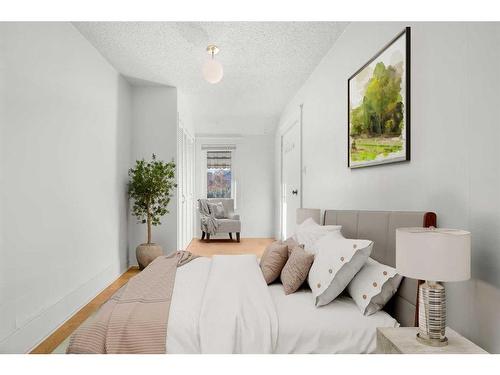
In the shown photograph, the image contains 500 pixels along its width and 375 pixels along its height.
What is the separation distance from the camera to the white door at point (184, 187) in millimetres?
5612

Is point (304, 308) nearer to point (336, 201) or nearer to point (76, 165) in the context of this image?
point (336, 201)

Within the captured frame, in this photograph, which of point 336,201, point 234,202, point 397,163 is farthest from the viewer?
point 234,202

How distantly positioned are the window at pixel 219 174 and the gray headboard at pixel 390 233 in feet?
18.1

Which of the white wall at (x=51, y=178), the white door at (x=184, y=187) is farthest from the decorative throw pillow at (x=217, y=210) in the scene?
the white wall at (x=51, y=178)

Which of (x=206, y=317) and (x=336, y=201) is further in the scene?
(x=336, y=201)

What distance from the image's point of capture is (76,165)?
334 cm

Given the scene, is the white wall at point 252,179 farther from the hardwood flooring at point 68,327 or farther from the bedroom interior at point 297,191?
the hardwood flooring at point 68,327

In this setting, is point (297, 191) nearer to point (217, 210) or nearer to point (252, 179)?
point (217, 210)

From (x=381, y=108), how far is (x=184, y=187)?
4.44 m

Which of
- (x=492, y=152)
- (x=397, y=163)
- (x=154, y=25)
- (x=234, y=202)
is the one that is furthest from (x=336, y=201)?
(x=234, y=202)

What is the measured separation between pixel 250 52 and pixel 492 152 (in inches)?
112

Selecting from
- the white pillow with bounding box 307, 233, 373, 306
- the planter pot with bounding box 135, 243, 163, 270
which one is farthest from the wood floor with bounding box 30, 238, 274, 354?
the white pillow with bounding box 307, 233, 373, 306

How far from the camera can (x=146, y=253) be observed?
4.75 m

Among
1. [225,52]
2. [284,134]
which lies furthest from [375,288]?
[284,134]
